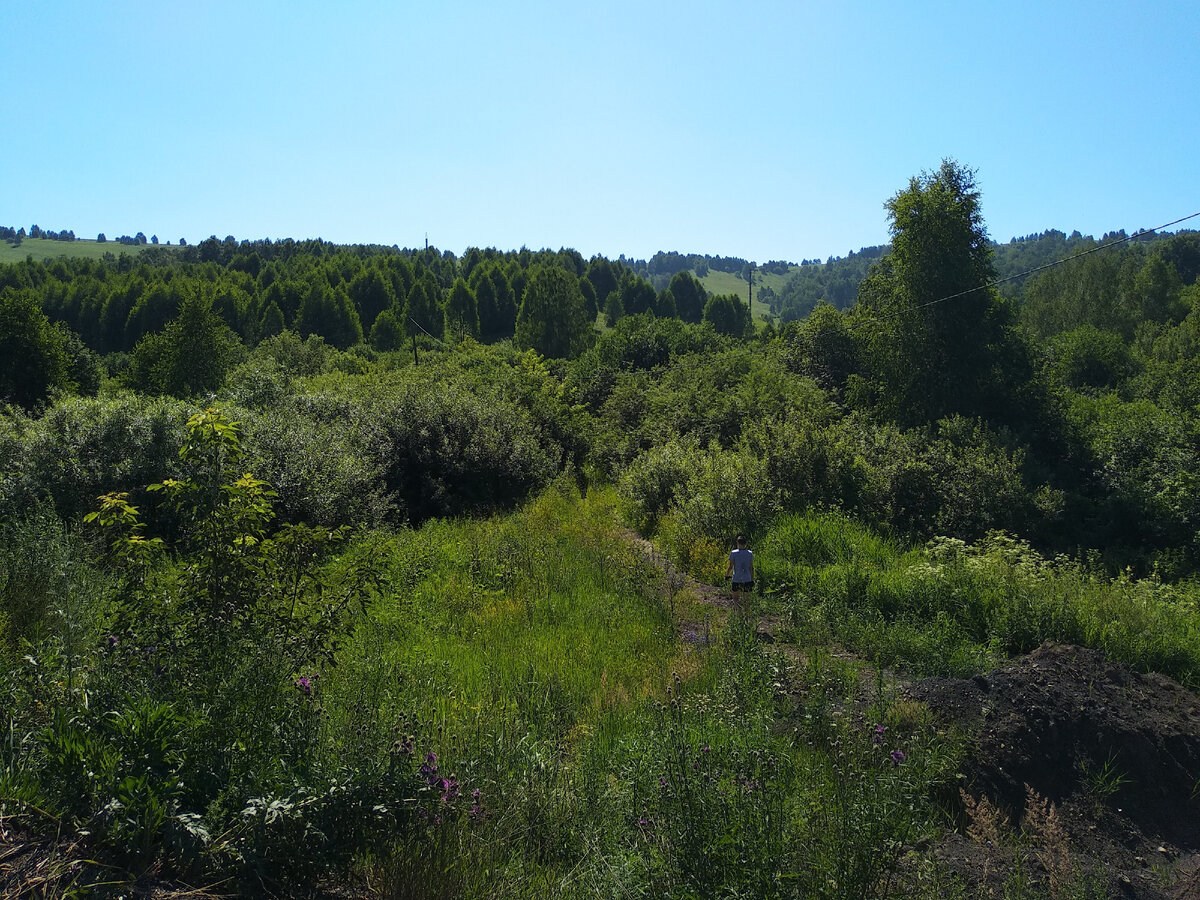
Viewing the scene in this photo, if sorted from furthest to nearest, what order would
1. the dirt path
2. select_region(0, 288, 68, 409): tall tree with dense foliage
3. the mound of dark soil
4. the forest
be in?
select_region(0, 288, 68, 409): tall tree with dense foliage
the mound of dark soil
the dirt path
the forest

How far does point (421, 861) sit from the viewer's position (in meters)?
3.35

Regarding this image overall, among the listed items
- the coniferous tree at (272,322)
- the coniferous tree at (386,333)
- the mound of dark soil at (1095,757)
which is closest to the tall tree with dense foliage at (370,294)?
the coniferous tree at (272,322)

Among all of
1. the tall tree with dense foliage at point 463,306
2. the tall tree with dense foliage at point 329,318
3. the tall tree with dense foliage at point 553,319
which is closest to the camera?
the tall tree with dense foliage at point 553,319

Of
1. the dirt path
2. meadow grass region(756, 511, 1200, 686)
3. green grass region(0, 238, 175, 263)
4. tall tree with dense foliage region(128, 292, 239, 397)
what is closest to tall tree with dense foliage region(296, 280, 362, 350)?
tall tree with dense foliage region(128, 292, 239, 397)

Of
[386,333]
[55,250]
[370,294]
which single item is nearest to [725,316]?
[386,333]

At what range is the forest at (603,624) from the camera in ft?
10.9

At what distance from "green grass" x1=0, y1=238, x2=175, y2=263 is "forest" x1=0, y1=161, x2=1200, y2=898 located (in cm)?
15865

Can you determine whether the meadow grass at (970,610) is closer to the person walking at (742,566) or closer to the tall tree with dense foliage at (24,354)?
the person walking at (742,566)

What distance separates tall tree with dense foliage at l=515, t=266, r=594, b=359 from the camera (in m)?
48.4

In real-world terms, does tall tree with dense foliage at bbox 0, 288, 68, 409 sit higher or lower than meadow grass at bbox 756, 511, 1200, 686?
higher

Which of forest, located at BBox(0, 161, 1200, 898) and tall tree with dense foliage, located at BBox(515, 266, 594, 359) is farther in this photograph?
tall tree with dense foliage, located at BBox(515, 266, 594, 359)

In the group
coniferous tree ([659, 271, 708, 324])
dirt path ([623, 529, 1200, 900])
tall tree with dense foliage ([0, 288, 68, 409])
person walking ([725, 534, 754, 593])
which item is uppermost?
coniferous tree ([659, 271, 708, 324])

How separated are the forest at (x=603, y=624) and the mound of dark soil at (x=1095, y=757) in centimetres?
4

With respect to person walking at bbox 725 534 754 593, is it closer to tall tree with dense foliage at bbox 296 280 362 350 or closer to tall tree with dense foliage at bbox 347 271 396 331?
tall tree with dense foliage at bbox 296 280 362 350
